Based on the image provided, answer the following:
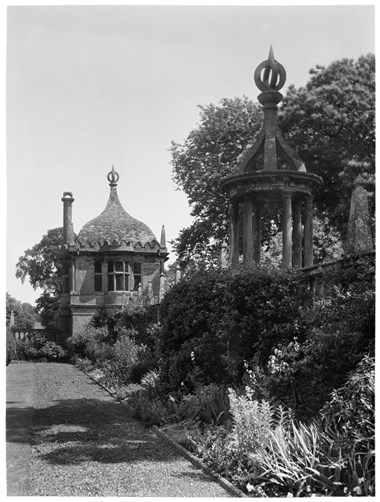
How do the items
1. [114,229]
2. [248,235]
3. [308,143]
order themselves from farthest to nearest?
[114,229] → [308,143] → [248,235]

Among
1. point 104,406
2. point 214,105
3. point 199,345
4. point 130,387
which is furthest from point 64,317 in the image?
point 199,345

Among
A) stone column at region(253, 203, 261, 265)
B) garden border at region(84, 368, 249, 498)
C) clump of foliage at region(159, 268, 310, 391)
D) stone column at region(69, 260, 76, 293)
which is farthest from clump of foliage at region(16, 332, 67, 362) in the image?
garden border at region(84, 368, 249, 498)

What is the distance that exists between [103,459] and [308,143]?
49.3 feet

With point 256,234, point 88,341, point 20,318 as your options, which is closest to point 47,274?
point 20,318

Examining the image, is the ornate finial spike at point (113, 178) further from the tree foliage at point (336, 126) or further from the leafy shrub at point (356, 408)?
the leafy shrub at point (356, 408)

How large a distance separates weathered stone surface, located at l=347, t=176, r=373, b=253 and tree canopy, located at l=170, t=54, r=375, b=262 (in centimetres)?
945

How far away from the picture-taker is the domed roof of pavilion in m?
35.7

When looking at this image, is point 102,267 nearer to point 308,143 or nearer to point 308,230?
point 308,143

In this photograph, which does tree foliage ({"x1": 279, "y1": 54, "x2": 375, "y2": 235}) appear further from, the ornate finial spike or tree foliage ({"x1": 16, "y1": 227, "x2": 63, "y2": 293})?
tree foliage ({"x1": 16, "y1": 227, "x2": 63, "y2": 293})

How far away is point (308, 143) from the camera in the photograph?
72.1 feet

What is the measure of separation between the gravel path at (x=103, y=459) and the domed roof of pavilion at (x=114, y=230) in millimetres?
21287

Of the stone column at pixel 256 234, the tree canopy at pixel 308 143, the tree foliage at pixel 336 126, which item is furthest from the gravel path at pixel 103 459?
the tree foliage at pixel 336 126

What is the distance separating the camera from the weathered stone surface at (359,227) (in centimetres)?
943

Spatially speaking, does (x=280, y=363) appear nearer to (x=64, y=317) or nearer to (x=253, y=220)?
(x=253, y=220)
